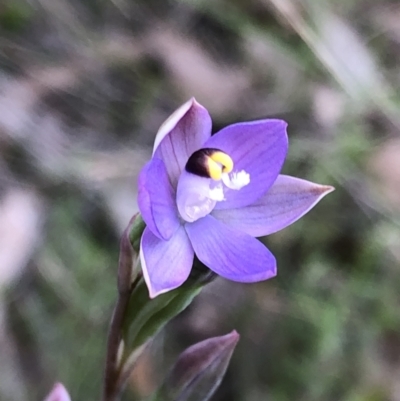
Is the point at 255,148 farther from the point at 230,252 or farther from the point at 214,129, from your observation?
the point at 214,129

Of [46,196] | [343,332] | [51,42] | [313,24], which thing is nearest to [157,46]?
[51,42]

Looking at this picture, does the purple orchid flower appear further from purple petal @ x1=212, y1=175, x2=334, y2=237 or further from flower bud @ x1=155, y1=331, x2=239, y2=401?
flower bud @ x1=155, y1=331, x2=239, y2=401

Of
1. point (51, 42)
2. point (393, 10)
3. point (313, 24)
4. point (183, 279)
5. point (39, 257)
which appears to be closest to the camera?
point (183, 279)

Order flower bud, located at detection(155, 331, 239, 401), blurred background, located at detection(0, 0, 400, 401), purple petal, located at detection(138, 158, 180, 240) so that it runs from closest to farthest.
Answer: purple petal, located at detection(138, 158, 180, 240) → flower bud, located at detection(155, 331, 239, 401) → blurred background, located at detection(0, 0, 400, 401)

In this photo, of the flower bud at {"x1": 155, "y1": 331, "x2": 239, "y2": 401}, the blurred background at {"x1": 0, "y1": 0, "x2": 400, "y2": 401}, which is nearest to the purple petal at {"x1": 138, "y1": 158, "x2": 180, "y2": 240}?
the flower bud at {"x1": 155, "y1": 331, "x2": 239, "y2": 401}

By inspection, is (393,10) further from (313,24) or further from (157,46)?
(157,46)

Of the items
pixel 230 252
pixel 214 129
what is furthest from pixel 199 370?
pixel 214 129
